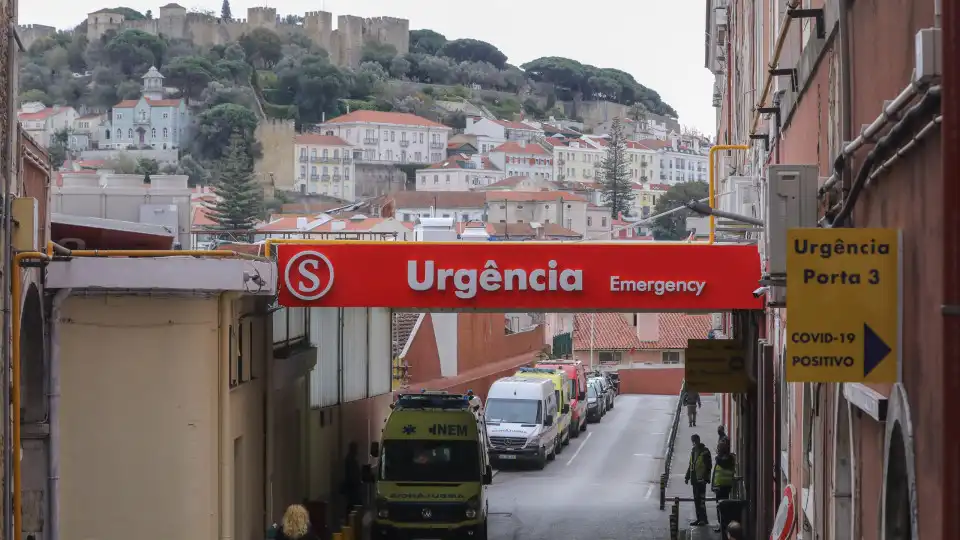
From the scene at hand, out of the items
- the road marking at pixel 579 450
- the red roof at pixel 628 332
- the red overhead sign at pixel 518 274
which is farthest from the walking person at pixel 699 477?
the red roof at pixel 628 332

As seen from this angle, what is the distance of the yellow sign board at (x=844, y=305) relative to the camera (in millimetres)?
7172

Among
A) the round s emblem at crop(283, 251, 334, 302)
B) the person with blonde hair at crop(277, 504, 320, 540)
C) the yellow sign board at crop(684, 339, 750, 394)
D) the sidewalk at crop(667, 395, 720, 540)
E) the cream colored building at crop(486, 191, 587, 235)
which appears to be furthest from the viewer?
the cream colored building at crop(486, 191, 587, 235)

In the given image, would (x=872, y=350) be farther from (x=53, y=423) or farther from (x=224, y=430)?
(x=224, y=430)

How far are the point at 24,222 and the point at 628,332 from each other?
63418 mm

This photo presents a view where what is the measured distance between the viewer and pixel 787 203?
34.3ft

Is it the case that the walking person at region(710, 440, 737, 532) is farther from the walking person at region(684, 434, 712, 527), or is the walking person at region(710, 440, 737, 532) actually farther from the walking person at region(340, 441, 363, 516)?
the walking person at region(340, 441, 363, 516)

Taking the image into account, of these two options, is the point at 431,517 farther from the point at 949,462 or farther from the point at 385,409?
the point at 949,462

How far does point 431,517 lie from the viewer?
22.4m

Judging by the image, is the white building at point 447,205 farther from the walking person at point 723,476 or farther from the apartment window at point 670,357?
the walking person at point 723,476

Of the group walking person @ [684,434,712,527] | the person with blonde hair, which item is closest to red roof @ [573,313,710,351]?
walking person @ [684,434,712,527]

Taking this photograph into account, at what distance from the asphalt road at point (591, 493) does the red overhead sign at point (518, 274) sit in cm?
565

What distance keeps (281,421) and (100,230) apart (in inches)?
224

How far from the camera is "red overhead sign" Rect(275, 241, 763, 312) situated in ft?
65.4

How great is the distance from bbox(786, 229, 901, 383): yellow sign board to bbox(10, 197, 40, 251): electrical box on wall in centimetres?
703
